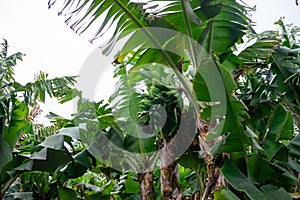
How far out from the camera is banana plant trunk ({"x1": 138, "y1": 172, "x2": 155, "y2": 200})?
1407mm

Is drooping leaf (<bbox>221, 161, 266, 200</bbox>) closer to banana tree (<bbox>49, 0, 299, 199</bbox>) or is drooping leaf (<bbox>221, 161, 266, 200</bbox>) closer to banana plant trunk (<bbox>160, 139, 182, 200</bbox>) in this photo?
banana tree (<bbox>49, 0, 299, 199</bbox>)

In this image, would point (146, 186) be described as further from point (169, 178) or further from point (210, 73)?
point (210, 73)

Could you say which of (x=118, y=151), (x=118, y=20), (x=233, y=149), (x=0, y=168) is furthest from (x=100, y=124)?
(x=233, y=149)

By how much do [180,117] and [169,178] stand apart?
31 centimetres

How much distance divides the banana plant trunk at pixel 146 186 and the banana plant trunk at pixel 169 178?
111 millimetres

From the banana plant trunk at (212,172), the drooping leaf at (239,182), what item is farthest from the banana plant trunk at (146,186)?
the drooping leaf at (239,182)

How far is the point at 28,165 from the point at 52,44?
1.73m

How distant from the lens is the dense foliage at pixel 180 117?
1044 millimetres

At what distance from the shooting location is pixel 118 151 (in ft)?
5.38

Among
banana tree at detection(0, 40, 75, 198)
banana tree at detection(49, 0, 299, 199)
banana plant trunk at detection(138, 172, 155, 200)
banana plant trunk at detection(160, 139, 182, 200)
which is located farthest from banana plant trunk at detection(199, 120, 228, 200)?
banana tree at detection(0, 40, 75, 198)

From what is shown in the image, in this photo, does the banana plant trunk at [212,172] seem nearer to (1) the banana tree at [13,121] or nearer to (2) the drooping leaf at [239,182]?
(2) the drooping leaf at [239,182]

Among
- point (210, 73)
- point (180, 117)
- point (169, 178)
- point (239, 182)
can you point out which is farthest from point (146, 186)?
point (210, 73)

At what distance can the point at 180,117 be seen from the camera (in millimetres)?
1478

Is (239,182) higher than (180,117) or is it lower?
lower
